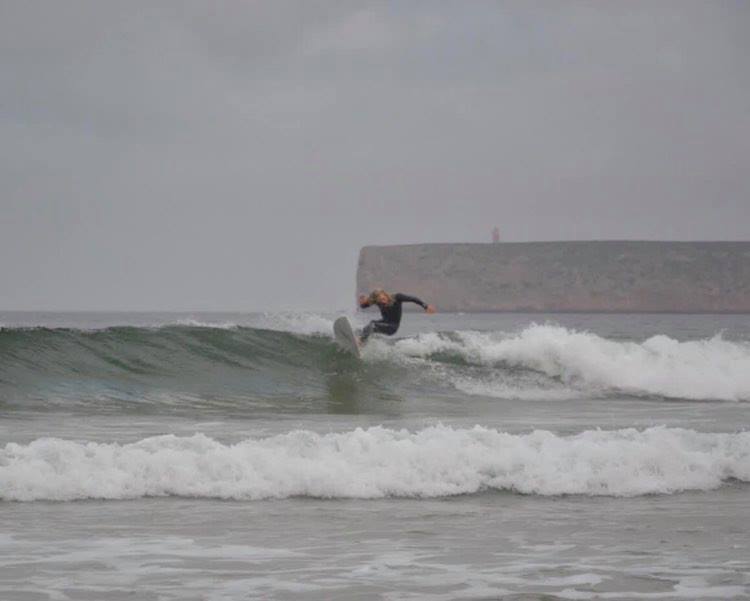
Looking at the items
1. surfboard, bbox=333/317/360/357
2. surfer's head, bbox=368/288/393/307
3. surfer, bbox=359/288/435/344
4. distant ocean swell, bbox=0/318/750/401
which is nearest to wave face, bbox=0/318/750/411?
distant ocean swell, bbox=0/318/750/401

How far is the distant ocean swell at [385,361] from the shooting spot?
67.9 feet

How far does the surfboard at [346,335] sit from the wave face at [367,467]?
486 inches

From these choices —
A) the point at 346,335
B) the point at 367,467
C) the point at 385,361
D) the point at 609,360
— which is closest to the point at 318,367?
the point at 346,335

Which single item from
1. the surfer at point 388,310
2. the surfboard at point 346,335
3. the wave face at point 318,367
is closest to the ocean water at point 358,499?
the wave face at point 318,367

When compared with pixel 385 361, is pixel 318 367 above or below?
below

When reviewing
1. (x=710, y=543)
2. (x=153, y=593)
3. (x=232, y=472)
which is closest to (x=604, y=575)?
(x=710, y=543)

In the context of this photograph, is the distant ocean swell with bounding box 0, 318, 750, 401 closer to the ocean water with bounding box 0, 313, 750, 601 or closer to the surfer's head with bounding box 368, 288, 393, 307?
the surfer's head with bounding box 368, 288, 393, 307

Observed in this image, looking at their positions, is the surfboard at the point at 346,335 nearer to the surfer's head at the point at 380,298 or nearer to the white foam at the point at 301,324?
the white foam at the point at 301,324

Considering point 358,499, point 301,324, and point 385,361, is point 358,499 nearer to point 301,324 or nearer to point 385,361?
point 385,361

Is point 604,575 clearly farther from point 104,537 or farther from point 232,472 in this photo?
point 232,472

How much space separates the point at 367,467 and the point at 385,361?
514 inches

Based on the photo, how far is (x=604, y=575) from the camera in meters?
6.82

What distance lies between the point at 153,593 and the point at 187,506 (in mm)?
2685

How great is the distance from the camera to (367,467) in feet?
33.6
